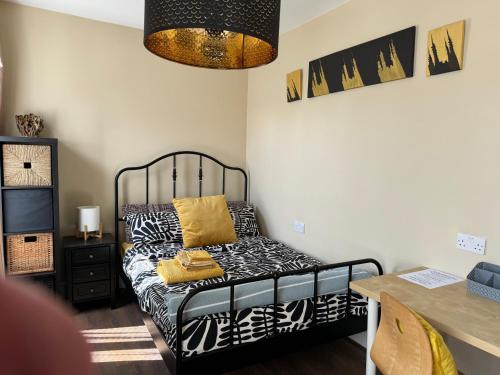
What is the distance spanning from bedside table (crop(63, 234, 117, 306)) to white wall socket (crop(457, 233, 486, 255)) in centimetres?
244

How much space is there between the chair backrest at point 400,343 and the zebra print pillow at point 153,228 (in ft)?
6.54

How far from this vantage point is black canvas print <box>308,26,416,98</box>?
7.30 ft

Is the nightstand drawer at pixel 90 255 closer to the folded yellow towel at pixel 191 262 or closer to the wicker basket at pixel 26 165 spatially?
the wicker basket at pixel 26 165

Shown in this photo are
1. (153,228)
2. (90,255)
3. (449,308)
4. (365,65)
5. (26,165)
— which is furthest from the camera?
(153,228)

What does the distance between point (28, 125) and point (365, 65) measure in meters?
2.48

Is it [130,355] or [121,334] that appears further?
[121,334]

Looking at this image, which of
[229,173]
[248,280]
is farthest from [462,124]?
[229,173]

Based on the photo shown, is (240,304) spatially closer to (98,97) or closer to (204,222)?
(204,222)

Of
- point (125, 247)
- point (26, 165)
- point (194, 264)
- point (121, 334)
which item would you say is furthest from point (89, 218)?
point (194, 264)

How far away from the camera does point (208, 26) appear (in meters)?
1.39

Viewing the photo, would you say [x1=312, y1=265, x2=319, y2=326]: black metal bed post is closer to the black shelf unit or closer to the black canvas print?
the black canvas print

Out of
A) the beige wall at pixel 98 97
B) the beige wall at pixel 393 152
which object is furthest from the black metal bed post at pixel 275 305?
the beige wall at pixel 98 97

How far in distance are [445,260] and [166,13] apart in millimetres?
1887

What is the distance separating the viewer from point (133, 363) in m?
2.31
